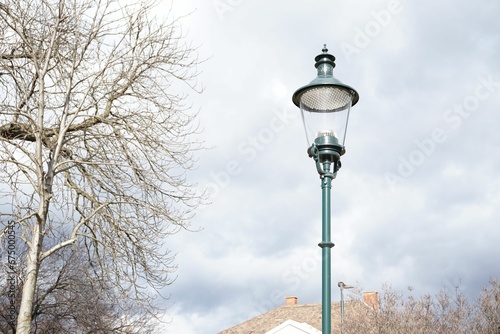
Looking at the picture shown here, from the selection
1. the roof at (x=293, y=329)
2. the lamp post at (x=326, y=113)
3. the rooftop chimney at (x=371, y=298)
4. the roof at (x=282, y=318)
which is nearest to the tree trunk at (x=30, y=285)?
the lamp post at (x=326, y=113)

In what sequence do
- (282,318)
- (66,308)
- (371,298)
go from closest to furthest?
(66,308) < (371,298) < (282,318)

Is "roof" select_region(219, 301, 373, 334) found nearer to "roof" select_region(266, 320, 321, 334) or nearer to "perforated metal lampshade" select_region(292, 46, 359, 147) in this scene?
"roof" select_region(266, 320, 321, 334)

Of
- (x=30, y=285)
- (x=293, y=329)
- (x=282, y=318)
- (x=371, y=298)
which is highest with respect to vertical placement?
(x=282, y=318)

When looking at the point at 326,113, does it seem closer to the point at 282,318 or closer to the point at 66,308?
the point at 66,308

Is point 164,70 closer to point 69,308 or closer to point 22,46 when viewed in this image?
point 22,46

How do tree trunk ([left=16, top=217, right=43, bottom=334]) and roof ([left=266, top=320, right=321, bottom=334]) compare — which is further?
roof ([left=266, top=320, right=321, bottom=334])

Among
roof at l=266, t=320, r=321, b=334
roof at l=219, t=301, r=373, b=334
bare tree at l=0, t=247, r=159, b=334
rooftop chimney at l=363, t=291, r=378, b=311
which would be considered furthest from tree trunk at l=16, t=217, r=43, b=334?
roof at l=266, t=320, r=321, b=334

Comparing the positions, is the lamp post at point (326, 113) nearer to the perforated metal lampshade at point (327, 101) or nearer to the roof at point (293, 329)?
the perforated metal lampshade at point (327, 101)

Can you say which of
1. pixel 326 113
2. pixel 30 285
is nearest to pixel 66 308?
Result: pixel 30 285

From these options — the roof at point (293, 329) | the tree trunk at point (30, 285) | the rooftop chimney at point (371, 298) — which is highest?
the rooftop chimney at point (371, 298)

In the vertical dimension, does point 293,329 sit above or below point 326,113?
above

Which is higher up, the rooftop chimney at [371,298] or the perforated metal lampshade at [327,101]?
the rooftop chimney at [371,298]

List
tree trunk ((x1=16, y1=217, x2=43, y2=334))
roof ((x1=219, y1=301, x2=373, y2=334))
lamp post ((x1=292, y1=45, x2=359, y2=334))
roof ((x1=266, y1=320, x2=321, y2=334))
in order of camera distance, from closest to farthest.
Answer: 1. lamp post ((x1=292, y1=45, x2=359, y2=334))
2. tree trunk ((x1=16, y1=217, x2=43, y2=334))
3. roof ((x1=266, y1=320, x2=321, y2=334))
4. roof ((x1=219, y1=301, x2=373, y2=334))

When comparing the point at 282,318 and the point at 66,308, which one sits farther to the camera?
the point at 282,318
